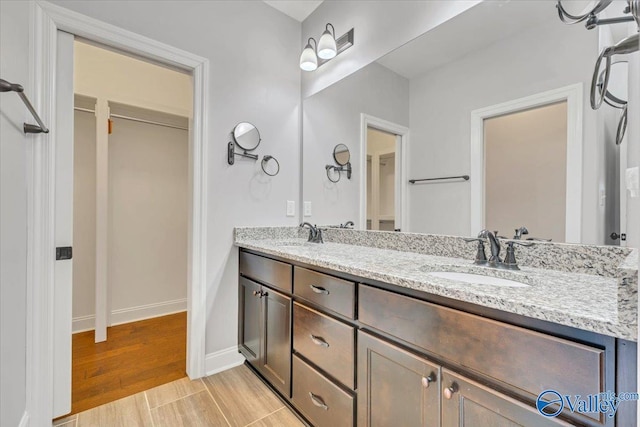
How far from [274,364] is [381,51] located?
2.00 m

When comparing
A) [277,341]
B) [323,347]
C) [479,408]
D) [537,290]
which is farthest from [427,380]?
[277,341]

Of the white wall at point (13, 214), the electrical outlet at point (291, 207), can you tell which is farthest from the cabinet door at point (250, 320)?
the white wall at point (13, 214)

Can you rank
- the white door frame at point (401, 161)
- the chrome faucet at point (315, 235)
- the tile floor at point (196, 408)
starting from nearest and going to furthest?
the tile floor at point (196, 408) < the white door frame at point (401, 161) < the chrome faucet at point (315, 235)

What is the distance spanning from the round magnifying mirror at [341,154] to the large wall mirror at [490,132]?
6 centimetres

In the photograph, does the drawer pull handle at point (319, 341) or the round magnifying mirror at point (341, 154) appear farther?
the round magnifying mirror at point (341, 154)

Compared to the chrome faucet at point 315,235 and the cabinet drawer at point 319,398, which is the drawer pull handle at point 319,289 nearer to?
the cabinet drawer at point 319,398

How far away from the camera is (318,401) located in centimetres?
130

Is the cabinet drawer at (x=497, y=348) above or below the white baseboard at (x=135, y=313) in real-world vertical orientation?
above

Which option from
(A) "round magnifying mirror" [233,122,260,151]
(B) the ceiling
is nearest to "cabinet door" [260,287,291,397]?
(A) "round magnifying mirror" [233,122,260,151]

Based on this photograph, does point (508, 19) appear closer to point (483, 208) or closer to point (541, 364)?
point (483, 208)

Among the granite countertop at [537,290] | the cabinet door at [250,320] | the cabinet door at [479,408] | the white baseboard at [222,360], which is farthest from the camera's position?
the white baseboard at [222,360]

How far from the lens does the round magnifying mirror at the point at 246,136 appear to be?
2.04m

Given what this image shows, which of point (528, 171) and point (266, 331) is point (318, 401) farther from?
point (528, 171)

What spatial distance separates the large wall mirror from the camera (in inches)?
41.9
